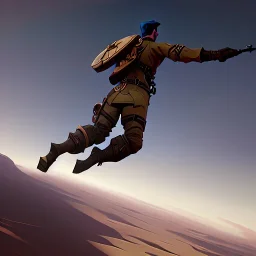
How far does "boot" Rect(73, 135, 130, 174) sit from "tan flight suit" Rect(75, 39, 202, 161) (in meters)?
0.01

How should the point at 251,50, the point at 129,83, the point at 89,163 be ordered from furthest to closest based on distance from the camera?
the point at 129,83 < the point at 89,163 < the point at 251,50

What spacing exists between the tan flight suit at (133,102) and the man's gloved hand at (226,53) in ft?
0.96

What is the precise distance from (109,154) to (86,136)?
34 cm

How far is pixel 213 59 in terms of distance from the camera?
3168mm

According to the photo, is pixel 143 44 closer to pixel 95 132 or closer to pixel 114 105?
pixel 114 105

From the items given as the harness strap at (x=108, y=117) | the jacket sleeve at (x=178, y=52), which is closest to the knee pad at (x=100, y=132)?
the harness strap at (x=108, y=117)

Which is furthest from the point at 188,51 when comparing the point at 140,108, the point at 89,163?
the point at 89,163

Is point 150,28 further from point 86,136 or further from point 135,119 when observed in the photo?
point 86,136

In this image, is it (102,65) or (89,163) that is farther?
(102,65)

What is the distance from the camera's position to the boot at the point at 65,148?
2.80m

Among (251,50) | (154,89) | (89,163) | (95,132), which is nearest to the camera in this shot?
(251,50)

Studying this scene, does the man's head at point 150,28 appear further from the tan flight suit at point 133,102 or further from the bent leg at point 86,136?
the bent leg at point 86,136

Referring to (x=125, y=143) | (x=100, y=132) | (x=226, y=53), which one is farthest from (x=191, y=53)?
(x=100, y=132)

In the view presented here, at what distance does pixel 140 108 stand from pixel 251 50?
1.40 metres
